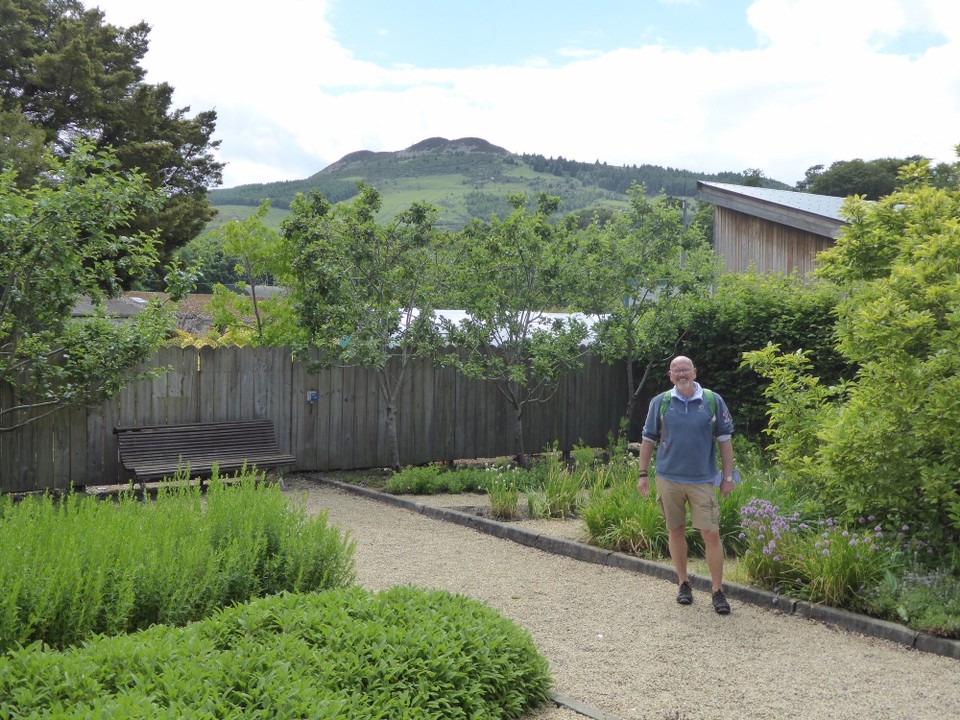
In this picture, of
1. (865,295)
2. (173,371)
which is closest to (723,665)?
(865,295)

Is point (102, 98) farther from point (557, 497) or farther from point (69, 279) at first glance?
point (557, 497)

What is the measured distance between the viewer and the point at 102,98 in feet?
78.9

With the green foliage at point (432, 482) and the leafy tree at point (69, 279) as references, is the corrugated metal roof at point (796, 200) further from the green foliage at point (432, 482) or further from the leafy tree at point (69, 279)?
the leafy tree at point (69, 279)

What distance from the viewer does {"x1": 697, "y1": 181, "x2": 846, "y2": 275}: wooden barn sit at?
56.6 ft

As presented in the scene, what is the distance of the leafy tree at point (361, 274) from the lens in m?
11.9

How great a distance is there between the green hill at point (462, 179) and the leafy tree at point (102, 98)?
6042 cm

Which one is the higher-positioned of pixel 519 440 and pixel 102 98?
pixel 102 98

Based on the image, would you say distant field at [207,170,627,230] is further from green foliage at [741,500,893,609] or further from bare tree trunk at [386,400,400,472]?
green foliage at [741,500,893,609]

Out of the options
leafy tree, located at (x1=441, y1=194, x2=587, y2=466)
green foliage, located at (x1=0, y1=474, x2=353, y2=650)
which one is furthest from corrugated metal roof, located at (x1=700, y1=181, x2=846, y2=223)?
green foliage, located at (x1=0, y1=474, x2=353, y2=650)

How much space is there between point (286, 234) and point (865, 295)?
7.80 m

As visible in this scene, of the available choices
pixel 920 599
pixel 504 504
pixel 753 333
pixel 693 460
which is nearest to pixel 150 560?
pixel 693 460

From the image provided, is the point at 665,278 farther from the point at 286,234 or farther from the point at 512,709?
the point at 512,709

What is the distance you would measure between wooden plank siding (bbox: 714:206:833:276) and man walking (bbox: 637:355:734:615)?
11104mm

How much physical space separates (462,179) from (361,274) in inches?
4437
